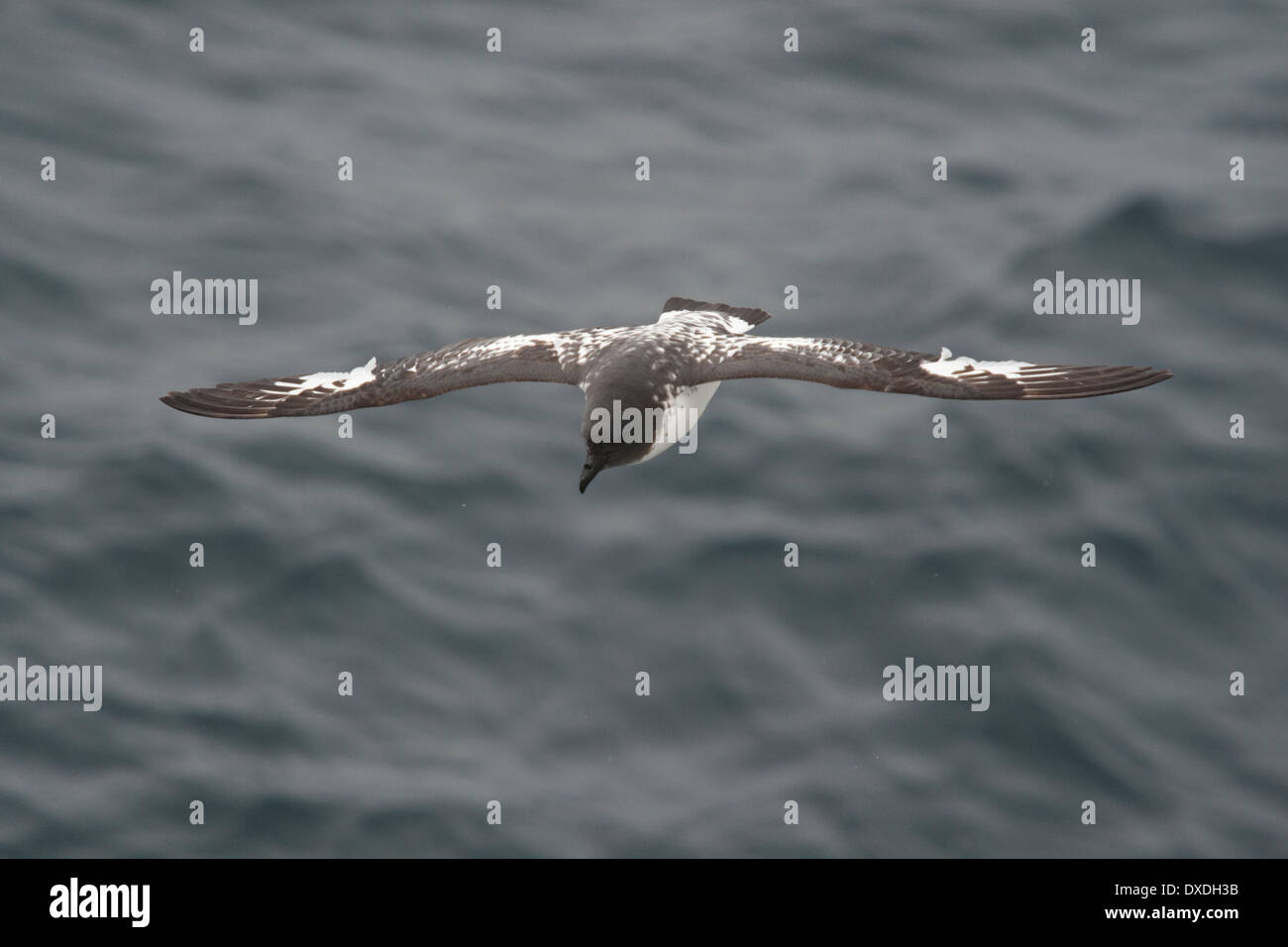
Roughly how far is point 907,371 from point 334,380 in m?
5.12

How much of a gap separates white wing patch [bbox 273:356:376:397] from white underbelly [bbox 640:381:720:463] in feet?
8.91

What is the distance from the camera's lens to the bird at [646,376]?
13117 millimetres

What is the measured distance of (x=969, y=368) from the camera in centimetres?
1361

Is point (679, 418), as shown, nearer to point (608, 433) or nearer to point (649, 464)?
point (608, 433)

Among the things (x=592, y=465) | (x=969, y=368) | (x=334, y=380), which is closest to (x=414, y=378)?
(x=334, y=380)

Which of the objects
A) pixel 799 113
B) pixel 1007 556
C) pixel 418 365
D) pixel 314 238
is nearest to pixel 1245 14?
pixel 799 113

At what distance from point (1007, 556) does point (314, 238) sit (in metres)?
9.20

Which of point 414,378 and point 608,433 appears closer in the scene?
point 608,433

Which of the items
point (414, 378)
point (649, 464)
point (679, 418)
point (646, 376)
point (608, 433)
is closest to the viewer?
point (608, 433)

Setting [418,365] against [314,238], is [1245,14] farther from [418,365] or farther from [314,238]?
[418,365]

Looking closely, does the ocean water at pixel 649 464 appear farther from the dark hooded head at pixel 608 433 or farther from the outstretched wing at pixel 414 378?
the dark hooded head at pixel 608 433

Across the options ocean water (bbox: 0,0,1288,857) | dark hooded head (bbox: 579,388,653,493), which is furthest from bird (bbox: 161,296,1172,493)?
ocean water (bbox: 0,0,1288,857)

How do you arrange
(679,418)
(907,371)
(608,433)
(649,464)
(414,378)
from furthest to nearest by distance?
(649,464), (414,378), (679,418), (907,371), (608,433)

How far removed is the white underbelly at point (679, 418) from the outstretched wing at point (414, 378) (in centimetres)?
87
